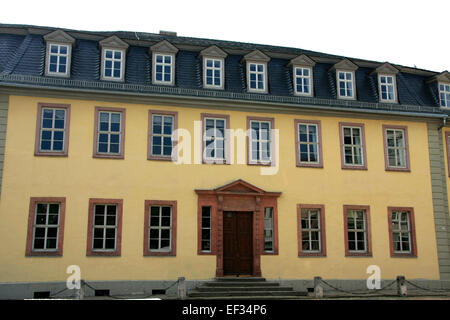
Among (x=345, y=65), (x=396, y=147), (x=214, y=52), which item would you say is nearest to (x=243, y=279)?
(x=396, y=147)

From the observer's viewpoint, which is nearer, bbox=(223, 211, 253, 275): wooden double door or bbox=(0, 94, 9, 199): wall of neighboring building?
bbox=(0, 94, 9, 199): wall of neighboring building

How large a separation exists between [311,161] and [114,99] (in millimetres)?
8384

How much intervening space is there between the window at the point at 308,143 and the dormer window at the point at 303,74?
1.42 meters

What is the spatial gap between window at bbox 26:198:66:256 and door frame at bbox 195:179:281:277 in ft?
16.7

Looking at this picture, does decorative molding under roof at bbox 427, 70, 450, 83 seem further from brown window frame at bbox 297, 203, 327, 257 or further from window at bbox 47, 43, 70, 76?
window at bbox 47, 43, 70, 76

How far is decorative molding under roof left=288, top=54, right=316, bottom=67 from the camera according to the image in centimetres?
2069

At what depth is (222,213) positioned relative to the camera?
61.1 ft

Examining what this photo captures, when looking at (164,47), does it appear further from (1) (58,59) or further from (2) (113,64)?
(1) (58,59)

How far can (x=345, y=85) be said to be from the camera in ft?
69.4

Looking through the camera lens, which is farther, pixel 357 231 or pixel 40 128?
pixel 357 231

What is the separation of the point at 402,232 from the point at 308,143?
5536 mm

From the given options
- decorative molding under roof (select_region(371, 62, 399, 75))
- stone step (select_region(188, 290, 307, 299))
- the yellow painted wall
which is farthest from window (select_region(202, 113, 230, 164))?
decorative molding under roof (select_region(371, 62, 399, 75))

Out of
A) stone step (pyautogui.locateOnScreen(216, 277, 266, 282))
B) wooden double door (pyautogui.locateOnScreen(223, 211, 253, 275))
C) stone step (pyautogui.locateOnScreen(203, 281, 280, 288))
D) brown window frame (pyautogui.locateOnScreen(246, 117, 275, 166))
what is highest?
brown window frame (pyautogui.locateOnScreen(246, 117, 275, 166))

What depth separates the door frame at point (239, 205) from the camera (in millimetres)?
18391
